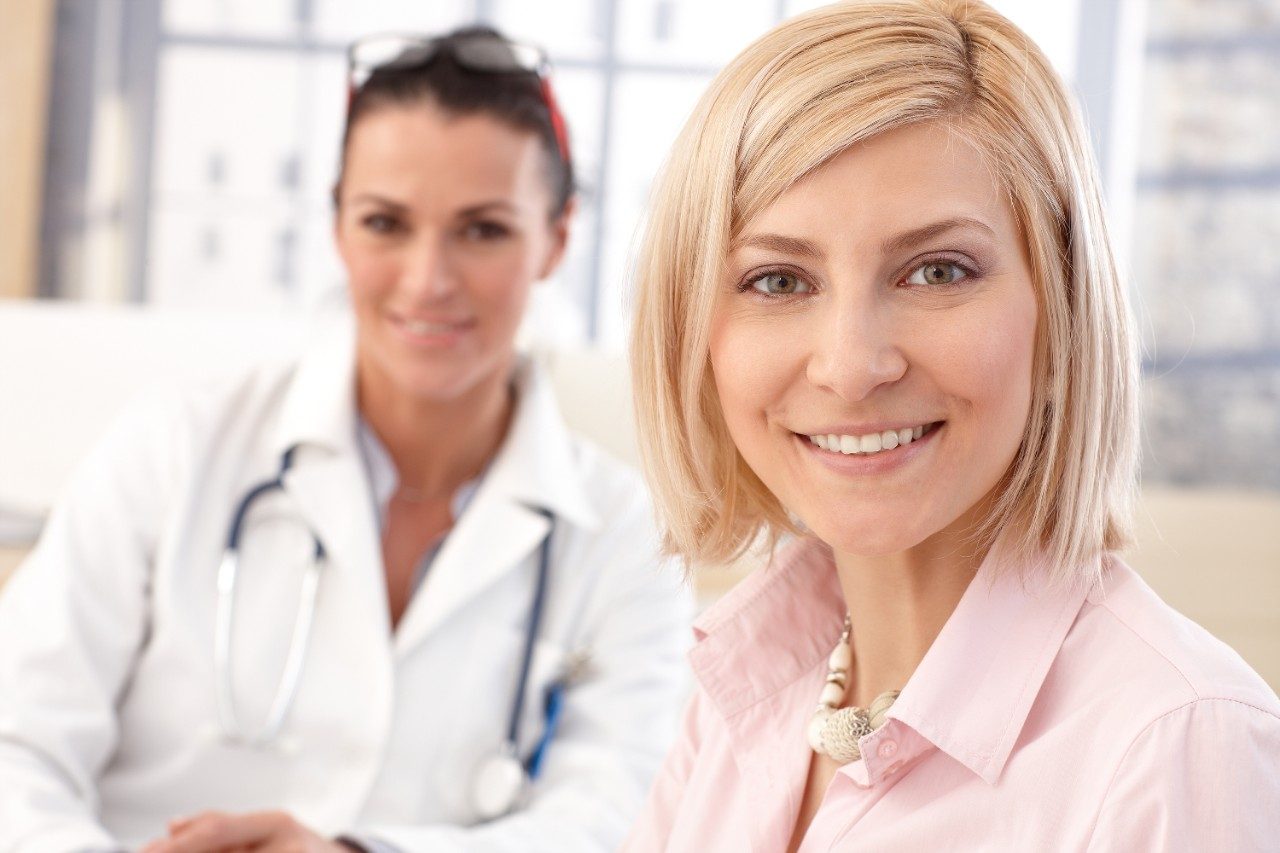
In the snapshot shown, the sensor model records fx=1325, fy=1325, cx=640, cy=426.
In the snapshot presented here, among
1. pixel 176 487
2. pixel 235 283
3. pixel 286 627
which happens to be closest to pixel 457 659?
pixel 286 627

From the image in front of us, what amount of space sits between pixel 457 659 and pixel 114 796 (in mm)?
419

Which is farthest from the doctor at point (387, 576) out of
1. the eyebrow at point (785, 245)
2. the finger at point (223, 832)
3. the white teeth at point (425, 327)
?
the eyebrow at point (785, 245)

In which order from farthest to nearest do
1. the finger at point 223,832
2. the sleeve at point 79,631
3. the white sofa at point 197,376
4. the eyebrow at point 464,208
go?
the white sofa at point 197,376 < the eyebrow at point 464,208 < the sleeve at point 79,631 < the finger at point 223,832

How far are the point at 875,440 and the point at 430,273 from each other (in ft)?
2.85

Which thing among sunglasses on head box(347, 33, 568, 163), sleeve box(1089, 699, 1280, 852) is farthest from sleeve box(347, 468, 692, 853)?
sleeve box(1089, 699, 1280, 852)

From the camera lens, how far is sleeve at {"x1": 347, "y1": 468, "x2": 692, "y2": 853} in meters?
1.45

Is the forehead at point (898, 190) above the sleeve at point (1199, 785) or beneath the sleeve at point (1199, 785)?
above

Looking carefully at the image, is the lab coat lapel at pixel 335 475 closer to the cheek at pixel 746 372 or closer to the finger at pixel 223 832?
the finger at pixel 223 832

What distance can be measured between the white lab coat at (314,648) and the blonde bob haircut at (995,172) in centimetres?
65

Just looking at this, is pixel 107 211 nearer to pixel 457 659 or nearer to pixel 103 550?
pixel 103 550

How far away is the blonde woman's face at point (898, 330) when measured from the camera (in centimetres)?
79

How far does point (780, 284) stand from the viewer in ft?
2.81

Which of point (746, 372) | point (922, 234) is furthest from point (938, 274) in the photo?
point (746, 372)

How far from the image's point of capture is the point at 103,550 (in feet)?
5.06
